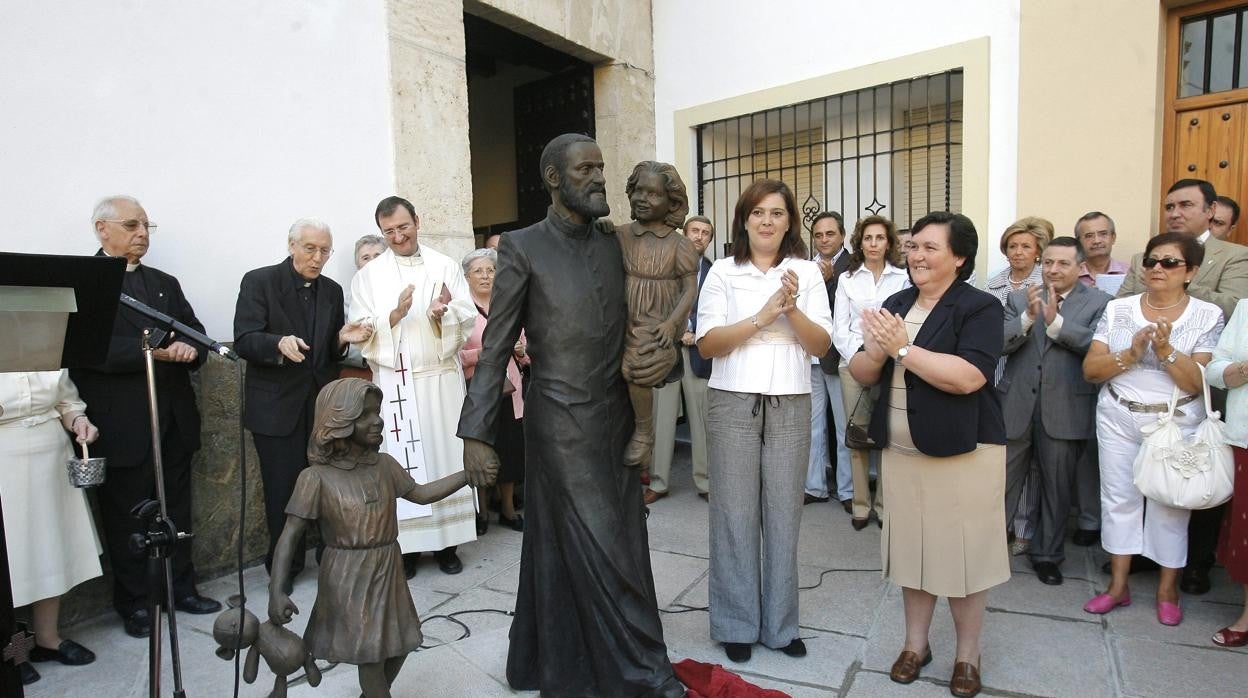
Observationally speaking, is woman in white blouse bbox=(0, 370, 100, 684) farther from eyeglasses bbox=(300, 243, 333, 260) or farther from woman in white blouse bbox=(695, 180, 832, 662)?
woman in white blouse bbox=(695, 180, 832, 662)

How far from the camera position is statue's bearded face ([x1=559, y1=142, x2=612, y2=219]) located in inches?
101

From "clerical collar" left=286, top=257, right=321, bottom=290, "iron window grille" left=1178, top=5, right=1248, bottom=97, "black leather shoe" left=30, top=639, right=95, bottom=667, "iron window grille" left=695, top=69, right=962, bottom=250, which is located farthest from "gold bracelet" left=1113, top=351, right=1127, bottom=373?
"black leather shoe" left=30, top=639, right=95, bottom=667

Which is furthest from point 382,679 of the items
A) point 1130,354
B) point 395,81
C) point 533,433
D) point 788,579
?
point 395,81

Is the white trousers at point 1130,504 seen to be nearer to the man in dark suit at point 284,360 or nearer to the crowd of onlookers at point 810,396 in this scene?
the crowd of onlookers at point 810,396

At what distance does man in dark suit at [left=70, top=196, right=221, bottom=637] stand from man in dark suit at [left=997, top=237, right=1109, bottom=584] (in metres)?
4.50

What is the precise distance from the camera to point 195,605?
4.07 m

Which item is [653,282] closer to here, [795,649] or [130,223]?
[795,649]

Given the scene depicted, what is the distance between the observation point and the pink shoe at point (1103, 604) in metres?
3.76

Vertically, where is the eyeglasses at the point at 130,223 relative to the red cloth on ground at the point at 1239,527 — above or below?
above

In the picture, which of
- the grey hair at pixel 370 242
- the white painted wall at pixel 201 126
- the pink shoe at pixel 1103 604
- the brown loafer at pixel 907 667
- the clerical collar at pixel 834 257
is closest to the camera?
the brown loafer at pixel 907 667

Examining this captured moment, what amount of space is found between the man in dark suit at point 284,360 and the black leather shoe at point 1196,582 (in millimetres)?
4634

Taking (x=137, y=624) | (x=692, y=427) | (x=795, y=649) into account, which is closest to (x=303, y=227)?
(x=137, y=624)

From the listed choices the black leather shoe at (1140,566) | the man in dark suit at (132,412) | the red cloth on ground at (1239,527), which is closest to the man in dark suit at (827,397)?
the black leather shoe at (1140,566)

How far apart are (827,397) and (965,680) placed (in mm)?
2993
